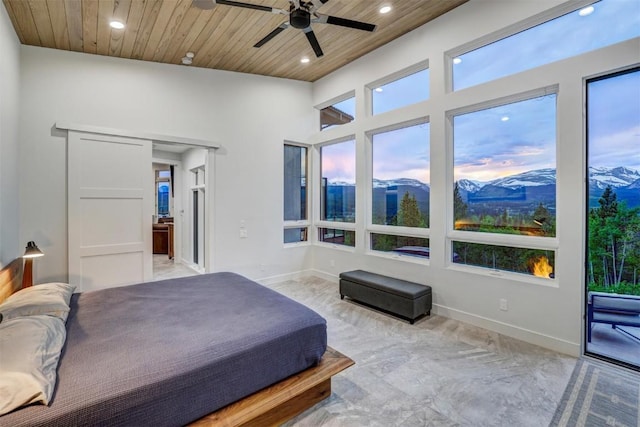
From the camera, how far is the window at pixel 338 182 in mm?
5242

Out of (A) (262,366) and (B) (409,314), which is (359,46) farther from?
(A) (262,366)

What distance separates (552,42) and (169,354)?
422cm

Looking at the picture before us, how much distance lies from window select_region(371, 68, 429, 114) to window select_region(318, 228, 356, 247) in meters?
2.07

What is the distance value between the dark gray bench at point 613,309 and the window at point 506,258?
1.30 ft

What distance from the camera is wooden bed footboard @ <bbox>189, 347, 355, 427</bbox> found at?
1650mm

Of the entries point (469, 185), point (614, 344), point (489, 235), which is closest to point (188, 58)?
point (469, 185)

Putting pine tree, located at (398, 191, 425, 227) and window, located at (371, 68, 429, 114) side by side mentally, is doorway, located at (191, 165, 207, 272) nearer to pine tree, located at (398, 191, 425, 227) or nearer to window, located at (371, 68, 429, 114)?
window, located at (371, 68, 429, 114)

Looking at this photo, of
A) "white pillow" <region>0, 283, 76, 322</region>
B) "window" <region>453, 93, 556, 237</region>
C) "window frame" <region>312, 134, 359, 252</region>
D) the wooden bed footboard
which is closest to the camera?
the wooden bed footboard

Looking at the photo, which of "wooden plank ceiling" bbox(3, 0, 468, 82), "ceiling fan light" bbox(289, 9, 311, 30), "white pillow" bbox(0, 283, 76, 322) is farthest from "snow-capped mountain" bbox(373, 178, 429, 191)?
"white pillow" bbox(0, 283, 76, 322)

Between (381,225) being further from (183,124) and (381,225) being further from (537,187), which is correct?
(183,124)

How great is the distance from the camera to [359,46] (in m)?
4.39

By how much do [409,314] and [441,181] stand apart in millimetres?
1686

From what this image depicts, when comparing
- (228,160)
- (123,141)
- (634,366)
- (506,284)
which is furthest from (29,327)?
(634,366)

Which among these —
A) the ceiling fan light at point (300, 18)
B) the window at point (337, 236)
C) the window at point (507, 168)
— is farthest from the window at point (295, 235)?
the ceiling fan light at point (300, 18)
